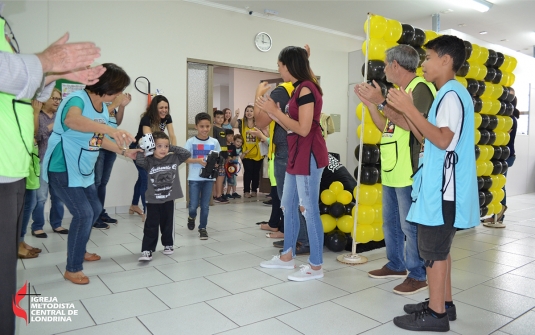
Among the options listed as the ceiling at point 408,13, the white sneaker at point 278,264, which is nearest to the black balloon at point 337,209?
the white sneaker at point 278,264

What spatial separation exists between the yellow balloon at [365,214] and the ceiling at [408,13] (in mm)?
4139

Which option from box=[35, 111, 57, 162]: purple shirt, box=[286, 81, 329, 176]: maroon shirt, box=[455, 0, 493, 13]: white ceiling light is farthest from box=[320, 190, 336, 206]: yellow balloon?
box=[455, 0, 493, 13]: white ceiling light

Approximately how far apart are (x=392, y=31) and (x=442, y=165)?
1.85 meters

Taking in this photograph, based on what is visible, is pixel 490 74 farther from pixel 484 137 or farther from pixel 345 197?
pixel 345 197

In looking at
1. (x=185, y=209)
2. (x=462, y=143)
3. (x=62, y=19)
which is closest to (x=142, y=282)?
(x=462, y=143)

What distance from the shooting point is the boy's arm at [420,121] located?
1.96 metres

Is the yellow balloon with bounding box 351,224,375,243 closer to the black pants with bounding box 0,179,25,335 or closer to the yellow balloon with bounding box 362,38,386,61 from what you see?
the yellow balloon with bounding box 362,38,386,61

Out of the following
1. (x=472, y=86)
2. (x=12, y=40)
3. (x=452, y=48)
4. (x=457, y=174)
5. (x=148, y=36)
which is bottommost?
(x=457, y=174)

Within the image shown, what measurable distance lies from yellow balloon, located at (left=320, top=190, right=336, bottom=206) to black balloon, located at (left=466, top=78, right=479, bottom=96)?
6.39 ft

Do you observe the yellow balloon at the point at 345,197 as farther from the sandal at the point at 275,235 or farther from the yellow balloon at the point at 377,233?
the sandal at the point at 275,235

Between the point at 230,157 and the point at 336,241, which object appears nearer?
the point at 336,241

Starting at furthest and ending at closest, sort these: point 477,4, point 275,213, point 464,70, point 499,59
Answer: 1. point 477,4
2. point 499,59
3. point 275,213
4. point 464,70

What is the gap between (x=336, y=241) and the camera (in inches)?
147

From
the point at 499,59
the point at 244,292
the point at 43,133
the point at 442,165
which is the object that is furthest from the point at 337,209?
the point at 43,133
